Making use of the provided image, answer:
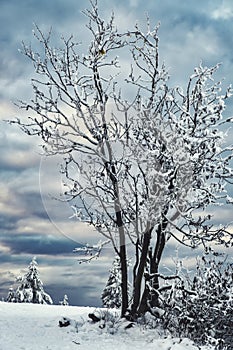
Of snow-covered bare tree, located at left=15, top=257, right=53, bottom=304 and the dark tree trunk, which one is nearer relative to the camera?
the dark tree trunk

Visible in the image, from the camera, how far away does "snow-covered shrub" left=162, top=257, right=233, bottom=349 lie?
38.6 ft

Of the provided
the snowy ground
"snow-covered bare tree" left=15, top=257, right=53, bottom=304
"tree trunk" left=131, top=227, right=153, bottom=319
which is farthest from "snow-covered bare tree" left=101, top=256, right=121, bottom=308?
"tree trunk" left=131, top=227, right=153, bottom=319

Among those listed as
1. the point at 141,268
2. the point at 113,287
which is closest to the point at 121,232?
the point at 141,268

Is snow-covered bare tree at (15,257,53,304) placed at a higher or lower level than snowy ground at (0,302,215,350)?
higher

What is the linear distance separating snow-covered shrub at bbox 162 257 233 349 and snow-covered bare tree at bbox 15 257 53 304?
15957 mm

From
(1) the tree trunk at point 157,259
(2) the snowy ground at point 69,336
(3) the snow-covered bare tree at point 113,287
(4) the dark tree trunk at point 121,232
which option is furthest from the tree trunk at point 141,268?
(3) the snow-covered bare tree at point 113,287

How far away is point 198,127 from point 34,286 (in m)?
18.3

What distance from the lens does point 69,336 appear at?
36.2ft

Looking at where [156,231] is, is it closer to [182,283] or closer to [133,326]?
[182,283]

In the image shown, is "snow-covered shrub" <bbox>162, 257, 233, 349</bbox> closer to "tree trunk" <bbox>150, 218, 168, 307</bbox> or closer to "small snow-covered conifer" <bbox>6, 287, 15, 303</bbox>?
"tree trunk" <bbox>150, 218, 168, 307</bbox>

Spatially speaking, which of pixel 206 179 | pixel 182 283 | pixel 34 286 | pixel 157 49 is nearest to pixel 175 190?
pixel 206 179

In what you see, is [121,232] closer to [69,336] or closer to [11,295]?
[69,336]

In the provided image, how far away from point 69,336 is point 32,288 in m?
17.9

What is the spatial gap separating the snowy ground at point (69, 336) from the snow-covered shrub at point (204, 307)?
796mm
